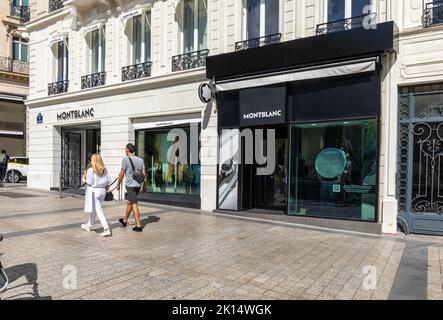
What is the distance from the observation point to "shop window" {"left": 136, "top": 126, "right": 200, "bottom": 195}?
12422mm

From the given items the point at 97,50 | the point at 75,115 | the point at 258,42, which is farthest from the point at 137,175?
the point at 97,50

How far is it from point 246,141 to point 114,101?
595cm

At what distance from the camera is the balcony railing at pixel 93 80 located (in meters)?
14.6

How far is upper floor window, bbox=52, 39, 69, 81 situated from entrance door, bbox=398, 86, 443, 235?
1414cm

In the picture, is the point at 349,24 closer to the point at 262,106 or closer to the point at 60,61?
the point at 262,106

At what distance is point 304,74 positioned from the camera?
9180 mm

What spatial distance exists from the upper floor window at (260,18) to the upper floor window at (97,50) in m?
6.67

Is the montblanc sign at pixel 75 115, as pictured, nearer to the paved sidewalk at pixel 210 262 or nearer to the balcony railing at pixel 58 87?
the balcony railing at pixel 58 87

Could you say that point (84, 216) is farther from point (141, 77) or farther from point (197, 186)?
point (141, 77)

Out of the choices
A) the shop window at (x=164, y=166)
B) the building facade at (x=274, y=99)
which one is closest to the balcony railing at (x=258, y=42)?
the building facade at (x=274, y=99)

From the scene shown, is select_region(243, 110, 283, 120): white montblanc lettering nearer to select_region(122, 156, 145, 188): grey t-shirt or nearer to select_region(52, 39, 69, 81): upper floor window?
select_region(122, 156, 145, 188): grey t-shirt

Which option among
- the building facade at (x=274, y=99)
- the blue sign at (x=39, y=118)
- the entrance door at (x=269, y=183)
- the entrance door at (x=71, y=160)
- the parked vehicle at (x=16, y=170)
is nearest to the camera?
the building facade at (x=274, y=99)
